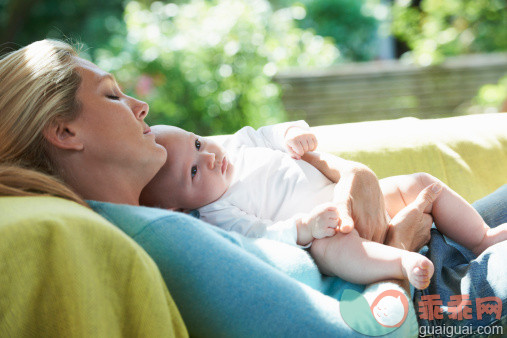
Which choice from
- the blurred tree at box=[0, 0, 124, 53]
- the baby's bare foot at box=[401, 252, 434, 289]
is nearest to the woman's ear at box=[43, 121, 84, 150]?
the baby's bare foot at box=[401, 252, 434, 289]

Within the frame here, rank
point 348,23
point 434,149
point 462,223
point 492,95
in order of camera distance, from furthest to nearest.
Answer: point 348,23 → point 492,95 → point 434,149 → point 462,223

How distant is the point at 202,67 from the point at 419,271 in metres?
3.67

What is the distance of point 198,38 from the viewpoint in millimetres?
4754

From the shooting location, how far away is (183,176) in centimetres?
154

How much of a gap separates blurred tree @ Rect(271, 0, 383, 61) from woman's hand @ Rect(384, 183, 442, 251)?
7.14m

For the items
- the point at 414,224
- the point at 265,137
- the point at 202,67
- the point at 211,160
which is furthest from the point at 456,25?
the point at 211,160

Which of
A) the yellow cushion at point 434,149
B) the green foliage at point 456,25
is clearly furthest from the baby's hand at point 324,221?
the green foliage at point 456,25

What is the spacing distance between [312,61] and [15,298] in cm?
547

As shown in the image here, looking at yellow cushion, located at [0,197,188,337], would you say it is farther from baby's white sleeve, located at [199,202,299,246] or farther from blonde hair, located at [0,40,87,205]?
baby's white sleeve, located at [199,202,299,246]

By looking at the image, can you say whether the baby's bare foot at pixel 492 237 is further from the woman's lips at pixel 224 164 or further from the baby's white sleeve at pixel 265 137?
the woman's lips at pixel 224 164

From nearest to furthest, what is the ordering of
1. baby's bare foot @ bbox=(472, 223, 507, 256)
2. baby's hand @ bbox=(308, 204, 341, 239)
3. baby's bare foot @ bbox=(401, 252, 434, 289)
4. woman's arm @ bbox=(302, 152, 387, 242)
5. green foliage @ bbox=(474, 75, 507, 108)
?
baby's bare foot @ bbox=(401, 252, 434, 289), baby's hand @ bbox=(308, 204, 341, 239), woman's arm @ bbox=(302, 152, 387, 242), baby's bare foot @ bbox=(472, 223, 507, 256), green foliage @ bbox=(474, 75, 507, 108)

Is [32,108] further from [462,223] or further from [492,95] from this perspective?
[492,95]

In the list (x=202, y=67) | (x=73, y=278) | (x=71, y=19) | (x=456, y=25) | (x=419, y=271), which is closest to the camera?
(x=73, y=278)

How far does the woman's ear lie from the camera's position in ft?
4.23
